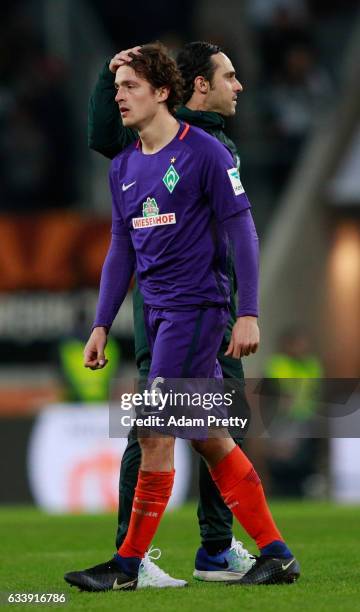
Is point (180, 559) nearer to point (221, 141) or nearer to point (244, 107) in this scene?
point (221, 141)

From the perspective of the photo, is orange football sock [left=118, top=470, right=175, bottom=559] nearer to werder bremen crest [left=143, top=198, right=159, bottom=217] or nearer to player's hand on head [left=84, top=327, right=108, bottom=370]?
player's hand on head [left=84, top=327, right=108, bottom=370]

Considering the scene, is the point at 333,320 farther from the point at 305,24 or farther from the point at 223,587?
→ the point at 223,587

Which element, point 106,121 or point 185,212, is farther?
point 106,121

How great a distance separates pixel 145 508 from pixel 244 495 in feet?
1.17

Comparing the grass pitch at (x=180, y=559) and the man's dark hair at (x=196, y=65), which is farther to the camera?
the man's dark hair at (x=196, y=65)

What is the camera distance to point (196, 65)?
233 inches

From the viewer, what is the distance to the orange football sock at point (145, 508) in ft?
17.5

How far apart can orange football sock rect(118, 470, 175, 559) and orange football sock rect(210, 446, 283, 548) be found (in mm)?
197

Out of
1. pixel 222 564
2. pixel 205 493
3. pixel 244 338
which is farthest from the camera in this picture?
pixel 205 493

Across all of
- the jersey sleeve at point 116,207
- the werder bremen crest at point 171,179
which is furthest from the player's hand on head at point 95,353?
the werder bremen crest at point 171,179

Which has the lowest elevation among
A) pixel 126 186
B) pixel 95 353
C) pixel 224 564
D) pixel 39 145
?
pixel 224 564

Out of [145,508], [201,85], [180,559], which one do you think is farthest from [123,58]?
[180,559]

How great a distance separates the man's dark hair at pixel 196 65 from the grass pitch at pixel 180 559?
192 centimetres

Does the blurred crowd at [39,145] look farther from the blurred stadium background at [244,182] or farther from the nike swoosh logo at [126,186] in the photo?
the nike swoosh logo at [126,186]
